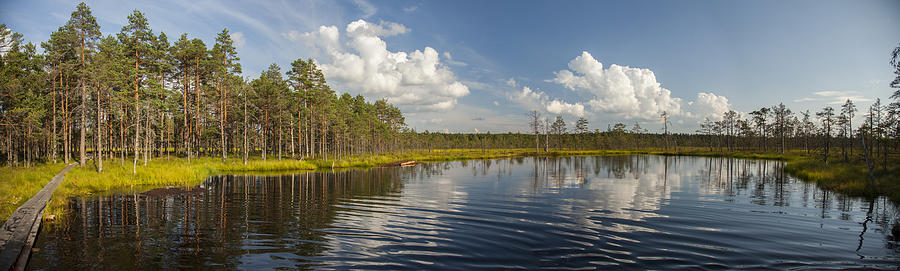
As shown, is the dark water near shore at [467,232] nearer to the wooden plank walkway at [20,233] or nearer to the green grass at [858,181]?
the wooden plank walkway at [20,233]

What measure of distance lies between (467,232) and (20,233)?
15.1 meters

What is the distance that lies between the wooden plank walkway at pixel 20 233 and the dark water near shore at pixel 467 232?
444 millimetres

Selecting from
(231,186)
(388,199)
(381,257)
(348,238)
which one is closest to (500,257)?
(381,257)

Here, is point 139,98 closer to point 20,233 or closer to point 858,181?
point 20,233

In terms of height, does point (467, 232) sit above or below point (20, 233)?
below

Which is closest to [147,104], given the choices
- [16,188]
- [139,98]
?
[139,98]

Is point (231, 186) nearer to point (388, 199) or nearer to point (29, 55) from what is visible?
point (388, 199)

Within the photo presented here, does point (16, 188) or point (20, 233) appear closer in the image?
point (20, 233)

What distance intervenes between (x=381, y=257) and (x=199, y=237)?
292 inches

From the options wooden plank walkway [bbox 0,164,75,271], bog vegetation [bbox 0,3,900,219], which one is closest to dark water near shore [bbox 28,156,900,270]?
wooden plank walkway [bbox 0,164,75,271]

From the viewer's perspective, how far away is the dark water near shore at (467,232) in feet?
35.6

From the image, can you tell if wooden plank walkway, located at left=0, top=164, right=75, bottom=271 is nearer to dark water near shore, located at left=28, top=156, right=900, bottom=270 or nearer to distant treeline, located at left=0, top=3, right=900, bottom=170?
dark water near shore, located at left=28, top=156, right=900, bottom=270

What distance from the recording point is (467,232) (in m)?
14.4

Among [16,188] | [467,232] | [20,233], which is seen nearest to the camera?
[20,233]
